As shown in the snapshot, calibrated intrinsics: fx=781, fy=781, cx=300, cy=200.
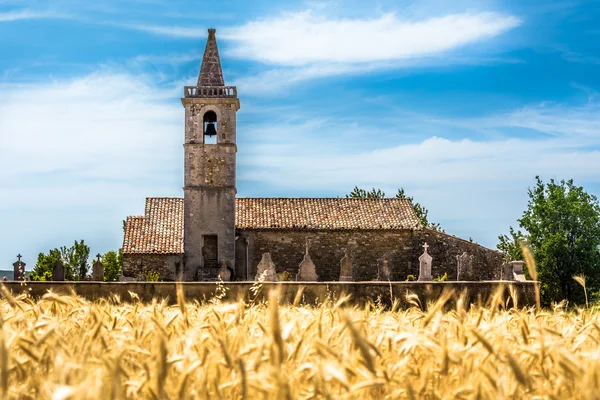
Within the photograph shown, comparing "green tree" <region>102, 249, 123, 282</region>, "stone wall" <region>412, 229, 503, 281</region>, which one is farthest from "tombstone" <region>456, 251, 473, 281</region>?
"green tree" <region>102, 249, 123, 282</region>

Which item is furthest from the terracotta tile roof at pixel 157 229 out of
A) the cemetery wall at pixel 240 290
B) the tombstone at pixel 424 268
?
the cemetery wall at pixel 240 290

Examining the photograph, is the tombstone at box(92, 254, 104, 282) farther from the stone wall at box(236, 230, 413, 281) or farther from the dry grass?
the dry grass

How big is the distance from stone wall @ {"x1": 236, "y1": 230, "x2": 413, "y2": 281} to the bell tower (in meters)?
1.14

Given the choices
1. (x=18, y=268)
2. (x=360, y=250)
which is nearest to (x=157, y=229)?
(x=18, y=268)

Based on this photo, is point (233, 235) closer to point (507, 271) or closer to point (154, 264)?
point (154, 264)

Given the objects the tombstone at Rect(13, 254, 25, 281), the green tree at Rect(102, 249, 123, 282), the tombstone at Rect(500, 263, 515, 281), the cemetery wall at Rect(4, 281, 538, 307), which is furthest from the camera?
the green tree at Rect(102, 249, 123, 282)

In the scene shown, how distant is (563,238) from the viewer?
37.1 m

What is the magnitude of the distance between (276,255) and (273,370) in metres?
30.3

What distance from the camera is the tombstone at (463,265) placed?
30844 millimetres

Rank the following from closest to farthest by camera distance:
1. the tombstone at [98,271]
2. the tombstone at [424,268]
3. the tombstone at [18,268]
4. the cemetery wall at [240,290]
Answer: the cemetery wall at [240,290] < the tombstone at [98,271] < the tombstone at [424,268] < the tombstone at [18,268]

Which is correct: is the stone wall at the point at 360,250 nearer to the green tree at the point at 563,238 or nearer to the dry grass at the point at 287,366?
the green tree at the point at 563,238

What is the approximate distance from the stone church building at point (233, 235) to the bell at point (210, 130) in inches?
1.7

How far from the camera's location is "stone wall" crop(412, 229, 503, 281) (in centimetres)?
3344

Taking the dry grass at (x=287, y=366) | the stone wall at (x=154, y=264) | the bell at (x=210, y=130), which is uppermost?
the bell at (x=210, y=130)
